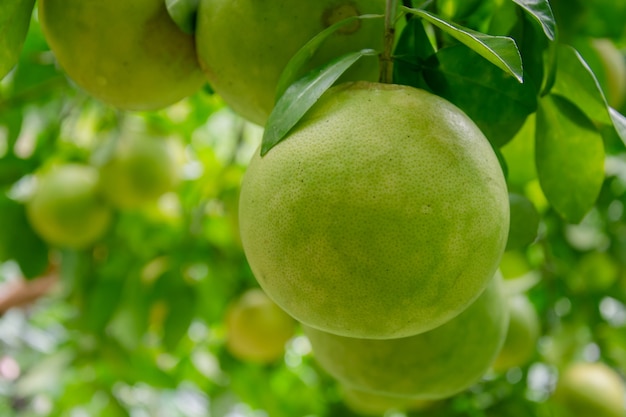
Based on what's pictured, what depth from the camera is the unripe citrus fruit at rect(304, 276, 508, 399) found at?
27.0 inches

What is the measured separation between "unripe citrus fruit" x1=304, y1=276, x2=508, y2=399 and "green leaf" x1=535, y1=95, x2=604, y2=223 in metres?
0.12

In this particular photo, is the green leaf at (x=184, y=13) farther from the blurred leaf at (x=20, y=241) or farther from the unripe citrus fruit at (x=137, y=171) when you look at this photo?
the blurred leaf at (x=20, y=241)

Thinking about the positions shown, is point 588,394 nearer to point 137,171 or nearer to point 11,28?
point 137,171

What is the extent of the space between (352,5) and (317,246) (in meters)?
0.24

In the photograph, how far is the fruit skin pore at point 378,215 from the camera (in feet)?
1.48

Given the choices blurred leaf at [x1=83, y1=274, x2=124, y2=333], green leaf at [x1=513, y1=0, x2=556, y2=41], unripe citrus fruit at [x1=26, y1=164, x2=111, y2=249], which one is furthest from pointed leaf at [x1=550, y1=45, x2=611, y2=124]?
blurred leaf at [x1=83, y1=274, x2=124, y2=333]

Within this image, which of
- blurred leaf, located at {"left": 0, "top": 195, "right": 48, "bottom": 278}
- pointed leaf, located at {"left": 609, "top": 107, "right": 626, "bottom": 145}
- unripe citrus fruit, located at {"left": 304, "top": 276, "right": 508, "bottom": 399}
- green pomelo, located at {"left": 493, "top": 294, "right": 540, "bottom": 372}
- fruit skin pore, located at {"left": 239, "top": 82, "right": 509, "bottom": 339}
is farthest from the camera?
blurred leaf, located at {"left": 0, "top": 195, "right": 48, "bottom": 278}

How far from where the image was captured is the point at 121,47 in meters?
0.65

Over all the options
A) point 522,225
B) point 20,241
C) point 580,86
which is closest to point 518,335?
point 522,225

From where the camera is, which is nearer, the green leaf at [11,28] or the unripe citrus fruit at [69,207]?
the green leaf at [11,28]

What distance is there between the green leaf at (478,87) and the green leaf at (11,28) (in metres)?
0.36

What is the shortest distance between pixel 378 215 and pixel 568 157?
1.01 ft

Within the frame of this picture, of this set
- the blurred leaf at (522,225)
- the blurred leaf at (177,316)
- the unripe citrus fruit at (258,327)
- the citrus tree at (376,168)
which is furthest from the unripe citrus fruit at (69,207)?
the blurred leaf at (522,225)

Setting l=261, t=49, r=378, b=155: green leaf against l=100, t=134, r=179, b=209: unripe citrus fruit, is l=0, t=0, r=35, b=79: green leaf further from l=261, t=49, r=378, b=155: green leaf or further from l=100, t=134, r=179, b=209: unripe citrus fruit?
l=100, t=134, r=179, b=209: unripe citrus fruit
